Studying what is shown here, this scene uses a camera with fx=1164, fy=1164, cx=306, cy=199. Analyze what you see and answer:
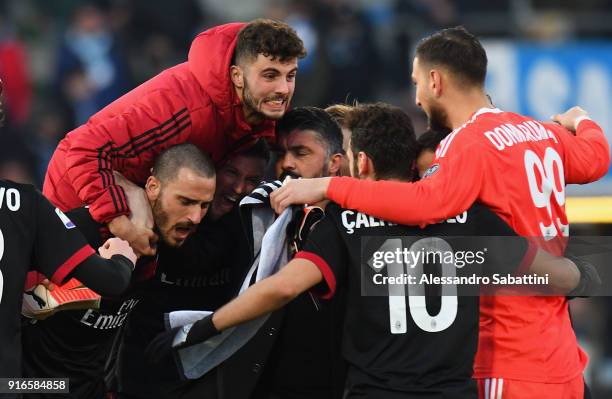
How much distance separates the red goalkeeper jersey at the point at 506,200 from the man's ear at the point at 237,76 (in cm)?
96

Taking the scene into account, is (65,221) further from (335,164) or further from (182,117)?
(335,164)

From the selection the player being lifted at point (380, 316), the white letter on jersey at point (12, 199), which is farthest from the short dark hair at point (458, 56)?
the white letter on jersey at point (12, 199)

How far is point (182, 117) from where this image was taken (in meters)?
5.32

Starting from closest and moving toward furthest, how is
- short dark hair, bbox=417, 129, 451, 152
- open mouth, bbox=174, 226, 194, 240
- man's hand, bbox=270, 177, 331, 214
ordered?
man's hand, bbox=270, 177, 331, 214
open mouth, bbox=174, 226, 194, 240
short dark hair, bbox=417, 129, 451, 152

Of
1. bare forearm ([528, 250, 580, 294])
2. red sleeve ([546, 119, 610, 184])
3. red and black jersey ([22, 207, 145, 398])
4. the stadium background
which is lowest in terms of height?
red and black jersey ([22, 207, 145, 398])

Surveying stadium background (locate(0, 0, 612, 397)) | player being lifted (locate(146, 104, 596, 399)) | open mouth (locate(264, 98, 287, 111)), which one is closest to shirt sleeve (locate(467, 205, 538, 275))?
player being lifted (locate(146, 104, 596, 399))

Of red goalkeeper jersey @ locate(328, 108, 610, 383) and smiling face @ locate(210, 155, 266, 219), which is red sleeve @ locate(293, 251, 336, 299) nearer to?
red goalkeeper jersey @ locate(328, 108, 610, 383)

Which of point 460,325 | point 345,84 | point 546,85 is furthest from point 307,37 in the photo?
point 460,325

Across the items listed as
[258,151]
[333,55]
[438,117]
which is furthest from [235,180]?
[333,55]

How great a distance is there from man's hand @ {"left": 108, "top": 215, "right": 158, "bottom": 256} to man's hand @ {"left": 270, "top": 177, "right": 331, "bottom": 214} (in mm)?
614

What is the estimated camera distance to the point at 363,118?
5.02 m

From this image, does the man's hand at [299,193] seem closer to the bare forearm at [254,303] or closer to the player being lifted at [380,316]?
the player being lifted at [380,316]

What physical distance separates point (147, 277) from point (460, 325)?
1537 mm

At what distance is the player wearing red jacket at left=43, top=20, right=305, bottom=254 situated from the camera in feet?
16.7
